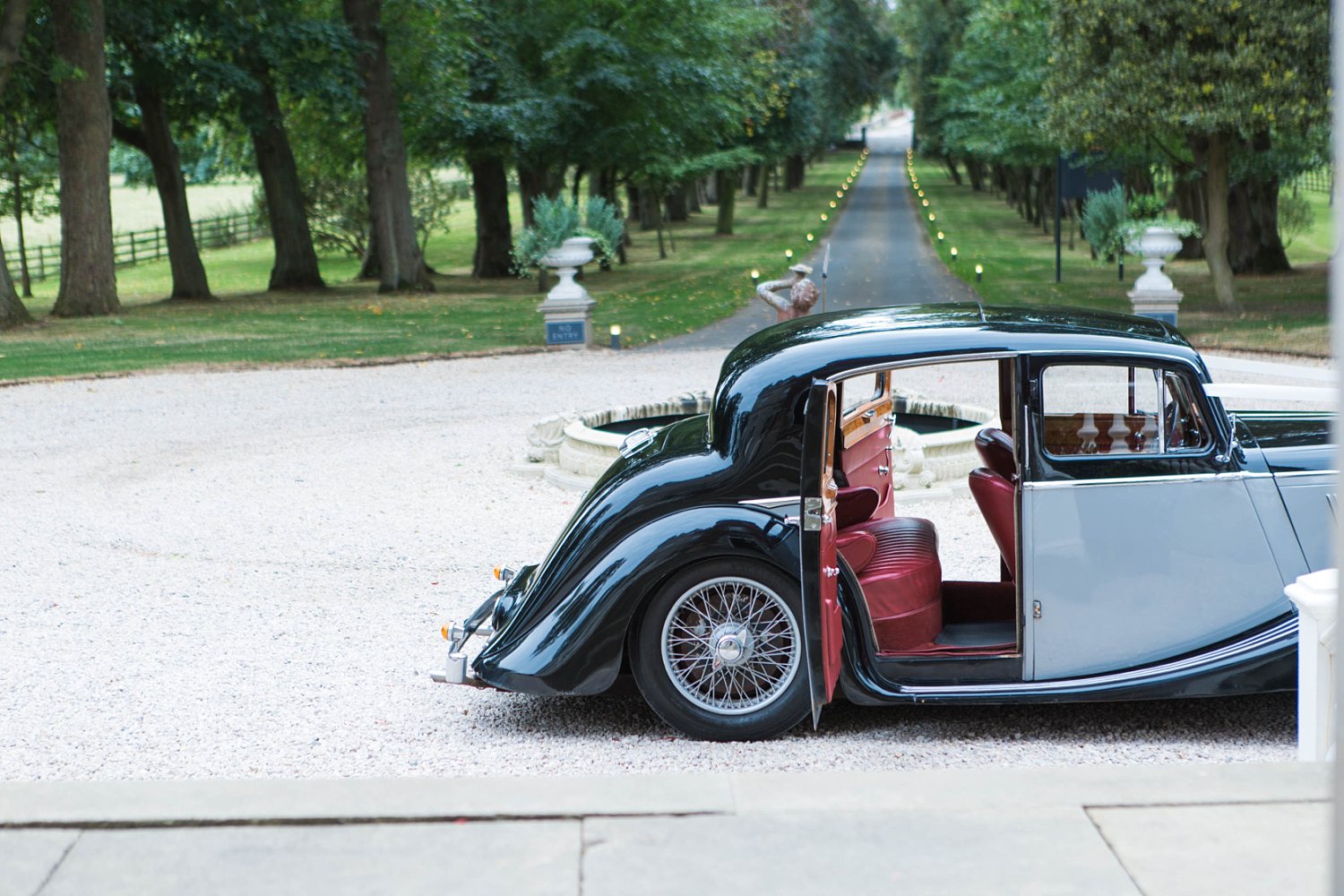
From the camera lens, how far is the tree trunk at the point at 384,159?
28.5 metres

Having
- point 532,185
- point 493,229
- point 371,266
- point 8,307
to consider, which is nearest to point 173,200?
point 8,307

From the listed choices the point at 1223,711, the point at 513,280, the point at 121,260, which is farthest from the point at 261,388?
the point at 121,260

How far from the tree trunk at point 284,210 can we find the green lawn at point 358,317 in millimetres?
913

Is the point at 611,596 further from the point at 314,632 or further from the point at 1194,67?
the point at 1194,67

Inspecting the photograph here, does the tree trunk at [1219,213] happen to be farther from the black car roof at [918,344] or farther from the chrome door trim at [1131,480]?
the chrome door trim at [1131,480]

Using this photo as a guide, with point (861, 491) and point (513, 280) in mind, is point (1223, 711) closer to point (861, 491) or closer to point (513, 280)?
point (861, 491)

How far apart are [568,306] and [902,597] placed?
14567 mm

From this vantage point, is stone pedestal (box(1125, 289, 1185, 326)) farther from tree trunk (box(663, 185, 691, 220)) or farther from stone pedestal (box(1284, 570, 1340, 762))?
tree trunk (box(663, 185, 691, 220))

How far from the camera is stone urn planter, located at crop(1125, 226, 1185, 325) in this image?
59.2 feet

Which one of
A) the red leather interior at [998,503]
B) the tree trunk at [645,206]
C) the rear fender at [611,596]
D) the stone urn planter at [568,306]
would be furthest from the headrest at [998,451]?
the tree trunk at [645,206]

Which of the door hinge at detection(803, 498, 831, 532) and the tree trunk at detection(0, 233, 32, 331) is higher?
the tree trunk at detection(0, 233, 32, 331)

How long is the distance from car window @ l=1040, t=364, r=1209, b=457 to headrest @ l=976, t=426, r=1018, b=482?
0.45 meters

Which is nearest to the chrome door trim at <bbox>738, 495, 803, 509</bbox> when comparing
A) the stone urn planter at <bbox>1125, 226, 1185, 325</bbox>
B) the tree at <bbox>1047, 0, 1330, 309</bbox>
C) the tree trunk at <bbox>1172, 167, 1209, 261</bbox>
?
the stone urn planter at <bbox>1125, 226, 1185, 325</bbox>

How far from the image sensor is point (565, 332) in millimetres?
19812
